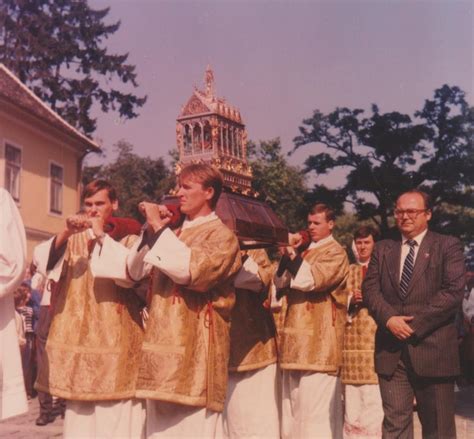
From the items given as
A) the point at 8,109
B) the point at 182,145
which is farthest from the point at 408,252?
the point at 8,109

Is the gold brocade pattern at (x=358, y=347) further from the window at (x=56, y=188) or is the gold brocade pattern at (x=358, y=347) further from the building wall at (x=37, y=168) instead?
the window at (x=56, y=188)

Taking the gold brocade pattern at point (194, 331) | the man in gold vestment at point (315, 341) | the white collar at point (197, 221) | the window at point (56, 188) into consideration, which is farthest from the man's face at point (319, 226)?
the window at point (56, 188)

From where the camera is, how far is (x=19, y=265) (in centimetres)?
435

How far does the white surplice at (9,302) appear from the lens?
169 inches

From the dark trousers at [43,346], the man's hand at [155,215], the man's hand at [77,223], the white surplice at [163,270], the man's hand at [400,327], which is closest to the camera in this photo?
the white surplice at [163,270]

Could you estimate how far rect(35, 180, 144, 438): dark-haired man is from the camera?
491 cm

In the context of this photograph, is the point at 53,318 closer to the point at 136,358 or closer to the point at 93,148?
the point at 136,358

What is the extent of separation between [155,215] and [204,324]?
2.25ft

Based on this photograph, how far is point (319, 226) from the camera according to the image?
6750 mm

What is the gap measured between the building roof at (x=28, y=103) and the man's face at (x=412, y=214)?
51.8 feet

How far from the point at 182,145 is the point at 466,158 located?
31.9 feet

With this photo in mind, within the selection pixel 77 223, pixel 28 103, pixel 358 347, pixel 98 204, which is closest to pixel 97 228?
pixel 77 223

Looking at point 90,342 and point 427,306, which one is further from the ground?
point 427,306

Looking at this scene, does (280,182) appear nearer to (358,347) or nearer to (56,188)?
(56,188)
